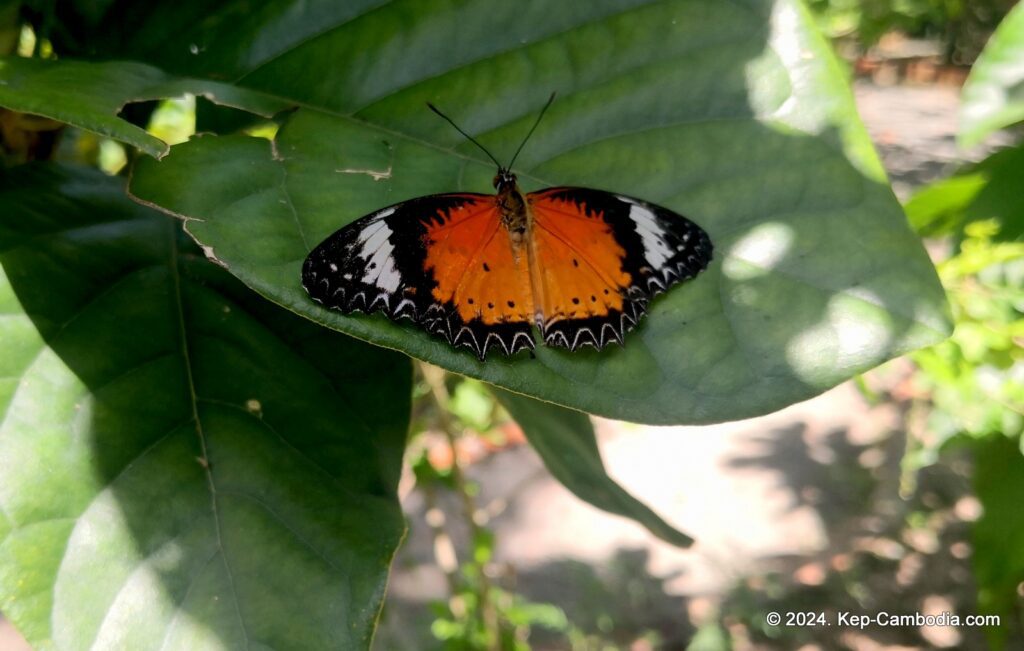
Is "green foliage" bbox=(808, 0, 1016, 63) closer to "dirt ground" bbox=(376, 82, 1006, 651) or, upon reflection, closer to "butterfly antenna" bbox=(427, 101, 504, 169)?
"dirt ground" bbox=(376, 82, 1006, 651)

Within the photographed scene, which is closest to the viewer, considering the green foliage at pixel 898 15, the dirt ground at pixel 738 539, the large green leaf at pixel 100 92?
the large green leaf at pixel 100 92

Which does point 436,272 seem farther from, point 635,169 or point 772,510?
point 772,510

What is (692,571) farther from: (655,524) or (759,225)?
(759,225)

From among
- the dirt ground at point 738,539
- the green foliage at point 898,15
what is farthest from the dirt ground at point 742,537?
the green foliage at point 898,15

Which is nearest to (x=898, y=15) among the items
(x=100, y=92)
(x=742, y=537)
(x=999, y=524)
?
(x=742, y=537)

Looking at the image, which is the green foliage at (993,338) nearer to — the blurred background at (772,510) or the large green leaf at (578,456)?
the blurred background at (772,510)

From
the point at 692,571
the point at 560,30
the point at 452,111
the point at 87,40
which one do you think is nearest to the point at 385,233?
the point at 452,111
